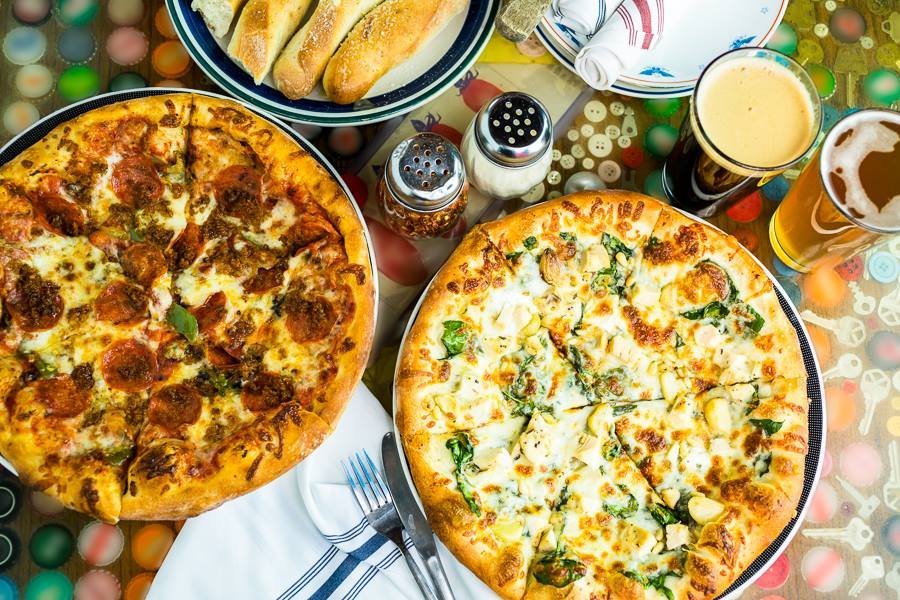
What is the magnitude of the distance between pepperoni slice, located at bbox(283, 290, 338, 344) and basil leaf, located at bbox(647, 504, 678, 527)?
115 centimetres

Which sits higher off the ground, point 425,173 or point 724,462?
point 425,173

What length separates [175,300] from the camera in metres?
2.69

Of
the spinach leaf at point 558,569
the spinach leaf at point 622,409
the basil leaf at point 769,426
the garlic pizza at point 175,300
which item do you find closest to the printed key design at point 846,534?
the basil leaf at point 769,426

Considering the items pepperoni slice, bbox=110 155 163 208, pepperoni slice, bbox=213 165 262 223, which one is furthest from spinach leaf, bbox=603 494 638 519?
pepperoni slice, bbox=110 155 163 208

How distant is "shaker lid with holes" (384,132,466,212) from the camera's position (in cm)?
265

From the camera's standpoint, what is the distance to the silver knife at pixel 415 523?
105 inches

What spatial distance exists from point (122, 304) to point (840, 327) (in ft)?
8.02

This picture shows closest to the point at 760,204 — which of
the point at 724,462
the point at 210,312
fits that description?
the point at 724,462

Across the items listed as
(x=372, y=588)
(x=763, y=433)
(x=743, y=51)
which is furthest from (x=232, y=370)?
(x=743, y=51)

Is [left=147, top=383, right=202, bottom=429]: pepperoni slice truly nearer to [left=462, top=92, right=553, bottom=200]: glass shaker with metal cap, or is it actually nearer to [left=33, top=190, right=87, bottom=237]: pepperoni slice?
[left=33, top=190, right=87, bottom=237]: pepperoni slice

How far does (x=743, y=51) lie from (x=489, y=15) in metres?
0.84

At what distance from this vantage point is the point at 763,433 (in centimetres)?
269

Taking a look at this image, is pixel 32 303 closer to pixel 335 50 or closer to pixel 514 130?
pixel 335 50

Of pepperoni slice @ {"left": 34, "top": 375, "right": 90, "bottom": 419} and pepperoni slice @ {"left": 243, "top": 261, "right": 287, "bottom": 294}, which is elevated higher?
pepperoni slice @ {"left": 243, "top": 261, "right": 287, "bottom": 294}
